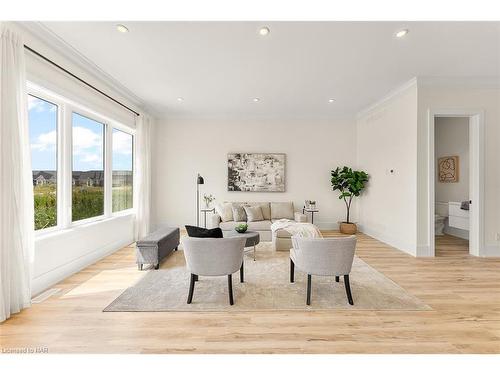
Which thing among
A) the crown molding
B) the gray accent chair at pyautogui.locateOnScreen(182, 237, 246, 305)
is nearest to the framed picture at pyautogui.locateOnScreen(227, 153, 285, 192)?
the crown molding

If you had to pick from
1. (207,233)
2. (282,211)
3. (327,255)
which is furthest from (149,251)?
(282,211)

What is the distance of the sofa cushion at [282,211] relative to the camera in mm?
5922

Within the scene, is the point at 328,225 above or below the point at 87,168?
below

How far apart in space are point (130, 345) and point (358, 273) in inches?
120

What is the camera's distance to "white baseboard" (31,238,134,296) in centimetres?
293

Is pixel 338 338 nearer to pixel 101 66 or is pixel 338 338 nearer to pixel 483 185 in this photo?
pixel 483 185

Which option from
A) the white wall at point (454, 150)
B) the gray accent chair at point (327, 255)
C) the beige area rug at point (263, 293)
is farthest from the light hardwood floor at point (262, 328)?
the white wall at point (454, 150)

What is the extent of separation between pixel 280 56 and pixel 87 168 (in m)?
3.74

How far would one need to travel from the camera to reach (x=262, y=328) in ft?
7.25

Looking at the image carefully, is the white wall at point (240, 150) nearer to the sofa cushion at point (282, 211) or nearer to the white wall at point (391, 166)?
the sofa cushion at point (282, 211)

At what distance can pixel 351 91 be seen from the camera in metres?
4.87

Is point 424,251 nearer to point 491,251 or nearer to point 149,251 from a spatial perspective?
point 491,251

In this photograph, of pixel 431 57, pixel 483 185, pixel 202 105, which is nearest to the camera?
pixel 431 57
